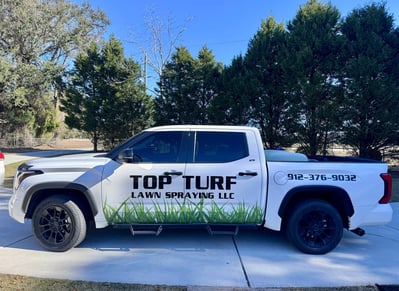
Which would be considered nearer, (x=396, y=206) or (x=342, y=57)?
(x=396, y=206)

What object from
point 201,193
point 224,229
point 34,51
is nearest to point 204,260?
point 224,229

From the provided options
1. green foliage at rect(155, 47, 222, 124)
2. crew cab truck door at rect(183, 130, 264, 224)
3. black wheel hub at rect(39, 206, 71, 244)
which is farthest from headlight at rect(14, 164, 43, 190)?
green foliage at rect(155, 47, 222, 124)

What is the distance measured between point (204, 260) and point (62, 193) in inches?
89.7

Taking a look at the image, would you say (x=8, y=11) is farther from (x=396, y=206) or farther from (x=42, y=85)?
(x=396, y=206)

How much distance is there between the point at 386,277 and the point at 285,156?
7.31 ft

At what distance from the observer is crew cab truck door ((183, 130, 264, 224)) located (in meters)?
4.23

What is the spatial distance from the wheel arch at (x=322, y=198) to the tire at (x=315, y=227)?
93 millimetres

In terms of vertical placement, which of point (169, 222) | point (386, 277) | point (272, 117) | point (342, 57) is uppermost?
point (342, 57)

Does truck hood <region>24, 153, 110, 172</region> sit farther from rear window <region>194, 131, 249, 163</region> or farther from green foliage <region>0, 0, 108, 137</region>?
green foliage <region>0, 0, 108, 137</region>

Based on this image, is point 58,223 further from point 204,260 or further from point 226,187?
point 226,187

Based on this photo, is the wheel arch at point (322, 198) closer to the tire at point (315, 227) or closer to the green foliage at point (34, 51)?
the tire at point (315, 227)

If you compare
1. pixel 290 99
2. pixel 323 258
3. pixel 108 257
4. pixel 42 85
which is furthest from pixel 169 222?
pixel 42 85

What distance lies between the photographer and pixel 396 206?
7.29 meters

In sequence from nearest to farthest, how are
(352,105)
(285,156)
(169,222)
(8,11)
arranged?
1. (169,222)
2. (285,156)
3. (352,105)
4. (8,11)
